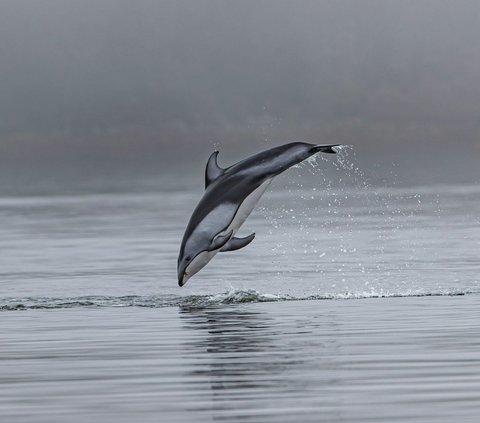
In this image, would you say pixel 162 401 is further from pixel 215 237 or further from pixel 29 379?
pixel 215 237

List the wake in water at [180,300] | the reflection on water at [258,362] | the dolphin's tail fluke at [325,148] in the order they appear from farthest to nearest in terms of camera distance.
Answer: the wake in water at [180,300] → the dolphin's tail fluke at [325,148] → the reflection on water at [258,362]

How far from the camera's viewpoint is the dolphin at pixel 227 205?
91.8ft

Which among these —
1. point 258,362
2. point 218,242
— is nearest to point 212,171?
point 218,242

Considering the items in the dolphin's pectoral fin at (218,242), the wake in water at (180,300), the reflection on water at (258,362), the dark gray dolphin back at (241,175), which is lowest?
the reflection on water at (258,362)

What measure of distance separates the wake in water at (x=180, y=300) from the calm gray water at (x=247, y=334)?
0.04 meters

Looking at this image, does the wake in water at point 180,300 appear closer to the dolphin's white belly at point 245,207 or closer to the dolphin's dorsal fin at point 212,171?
the dolphin's white belly at point 245,207

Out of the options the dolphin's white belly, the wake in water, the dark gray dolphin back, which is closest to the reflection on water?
the dolphin's white belly

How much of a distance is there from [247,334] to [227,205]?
4.76 m

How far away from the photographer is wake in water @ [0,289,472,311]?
29953 millimetres

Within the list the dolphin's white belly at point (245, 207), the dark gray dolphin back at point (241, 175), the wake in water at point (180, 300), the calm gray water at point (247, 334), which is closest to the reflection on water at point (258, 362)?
the calm gray water at point (247, 334)

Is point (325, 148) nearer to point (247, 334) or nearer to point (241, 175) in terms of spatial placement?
point (241, 175)

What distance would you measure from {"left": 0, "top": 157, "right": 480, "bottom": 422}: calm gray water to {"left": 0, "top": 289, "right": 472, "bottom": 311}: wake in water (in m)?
0.04

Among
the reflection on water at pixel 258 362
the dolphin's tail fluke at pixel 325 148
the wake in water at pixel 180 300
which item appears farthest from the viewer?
the wake in water at pixel 180 300

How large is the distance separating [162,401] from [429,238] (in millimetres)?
36450
